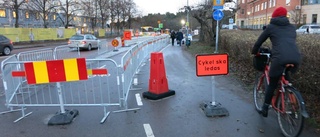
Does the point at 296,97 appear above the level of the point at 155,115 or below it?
above

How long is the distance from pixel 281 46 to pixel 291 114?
1045 mm

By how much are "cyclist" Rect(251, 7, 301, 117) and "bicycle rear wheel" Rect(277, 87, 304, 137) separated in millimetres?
305

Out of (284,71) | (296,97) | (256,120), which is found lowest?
(256,120)

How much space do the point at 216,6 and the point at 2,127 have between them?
11359mm

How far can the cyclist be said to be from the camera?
3910 millimetres

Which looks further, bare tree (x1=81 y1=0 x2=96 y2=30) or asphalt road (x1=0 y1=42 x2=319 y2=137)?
bare tree (x1=81 y1=0 x2=96 y2=30)

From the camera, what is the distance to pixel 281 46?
3967 millimetres

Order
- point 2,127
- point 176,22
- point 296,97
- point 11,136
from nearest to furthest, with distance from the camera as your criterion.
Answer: point 296,97
point 11,136
point 2,127
point 176,22

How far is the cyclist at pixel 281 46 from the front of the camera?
391cm

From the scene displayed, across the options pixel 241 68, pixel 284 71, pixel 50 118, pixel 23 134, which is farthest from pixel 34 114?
pixel 241 68

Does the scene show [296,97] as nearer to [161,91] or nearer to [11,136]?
[161,91]

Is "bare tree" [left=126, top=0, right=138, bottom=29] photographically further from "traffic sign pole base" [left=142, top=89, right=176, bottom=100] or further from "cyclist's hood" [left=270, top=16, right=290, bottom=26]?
"cyclist's hood" [left=270, top=16, right=290, bottom=26]

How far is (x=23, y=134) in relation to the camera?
14.5 feet

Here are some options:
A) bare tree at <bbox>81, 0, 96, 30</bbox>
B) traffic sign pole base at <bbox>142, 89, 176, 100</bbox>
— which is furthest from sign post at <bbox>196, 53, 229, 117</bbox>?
bare tree at <bbox>81, 0, 96, 30</bbox>
